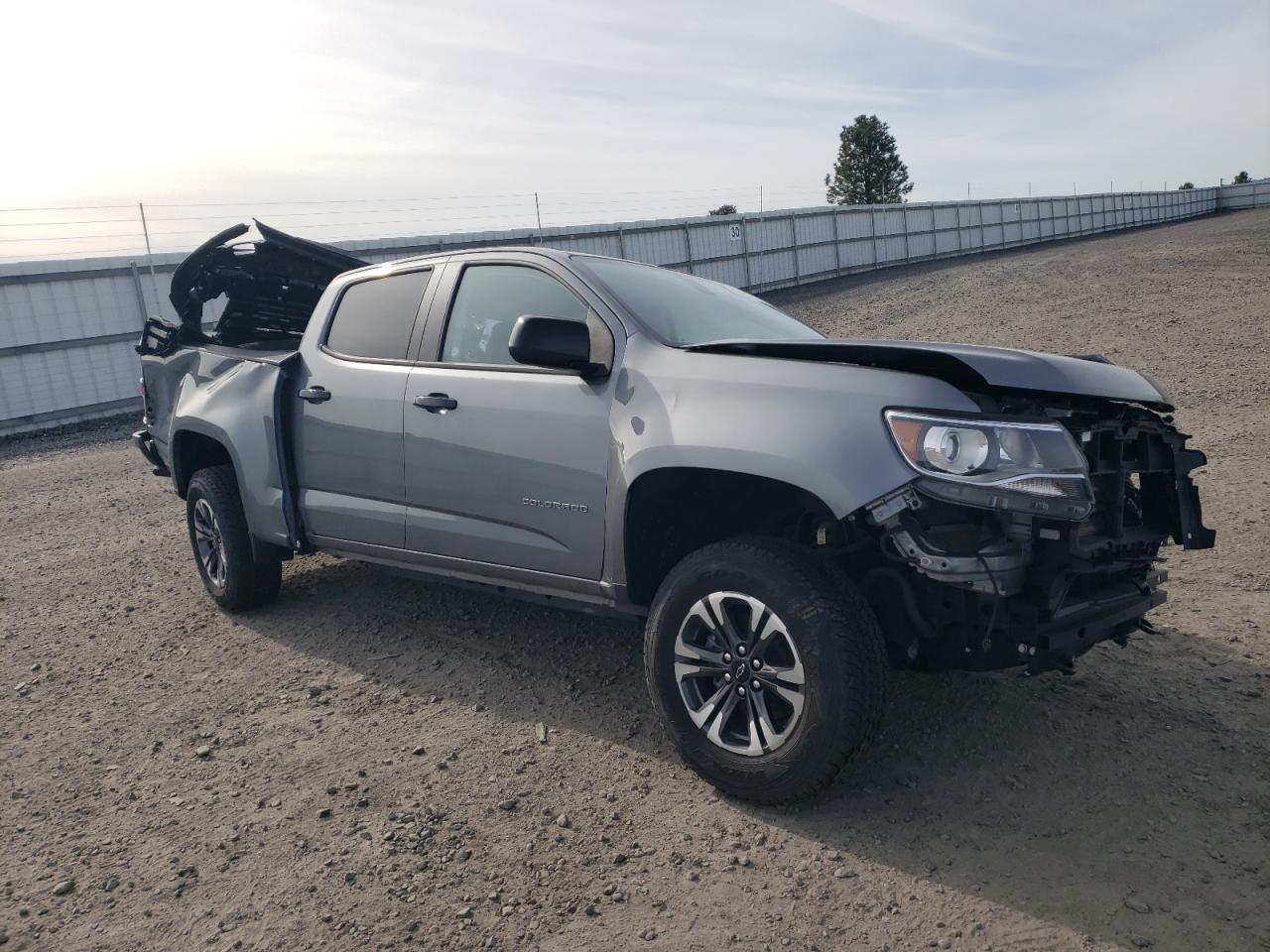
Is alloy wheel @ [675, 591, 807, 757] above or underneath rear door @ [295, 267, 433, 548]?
underneath

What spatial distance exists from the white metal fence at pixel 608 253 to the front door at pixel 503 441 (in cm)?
1238

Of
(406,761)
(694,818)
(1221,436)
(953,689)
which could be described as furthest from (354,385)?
(1221,436)

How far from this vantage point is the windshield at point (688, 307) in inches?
150

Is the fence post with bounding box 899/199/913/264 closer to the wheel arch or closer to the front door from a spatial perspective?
the wheel arch

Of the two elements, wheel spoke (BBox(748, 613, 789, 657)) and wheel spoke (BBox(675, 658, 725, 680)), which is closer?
wheel spoke (BBox(748, 613, 789, 657))

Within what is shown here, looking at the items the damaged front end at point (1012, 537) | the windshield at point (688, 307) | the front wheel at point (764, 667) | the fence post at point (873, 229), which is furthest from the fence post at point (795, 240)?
the front wheel at point (764, 667)

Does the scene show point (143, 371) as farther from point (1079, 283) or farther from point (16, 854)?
point (1079, 283)

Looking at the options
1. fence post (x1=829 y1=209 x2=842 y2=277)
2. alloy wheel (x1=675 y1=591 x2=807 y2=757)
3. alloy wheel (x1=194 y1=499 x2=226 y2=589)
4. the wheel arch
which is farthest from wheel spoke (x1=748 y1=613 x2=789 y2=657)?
fence post (x1=829 y1=209 x2=842 y2=277)

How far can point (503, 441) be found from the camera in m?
3.81

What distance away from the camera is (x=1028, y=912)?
2.60 m

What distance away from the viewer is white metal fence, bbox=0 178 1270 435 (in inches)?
548

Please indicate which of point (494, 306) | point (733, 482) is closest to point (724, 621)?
point (733, 482)

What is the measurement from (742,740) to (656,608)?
51 centimetres

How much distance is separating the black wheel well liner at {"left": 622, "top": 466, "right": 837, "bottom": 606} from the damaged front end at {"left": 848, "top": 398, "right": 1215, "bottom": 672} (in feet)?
1.33
